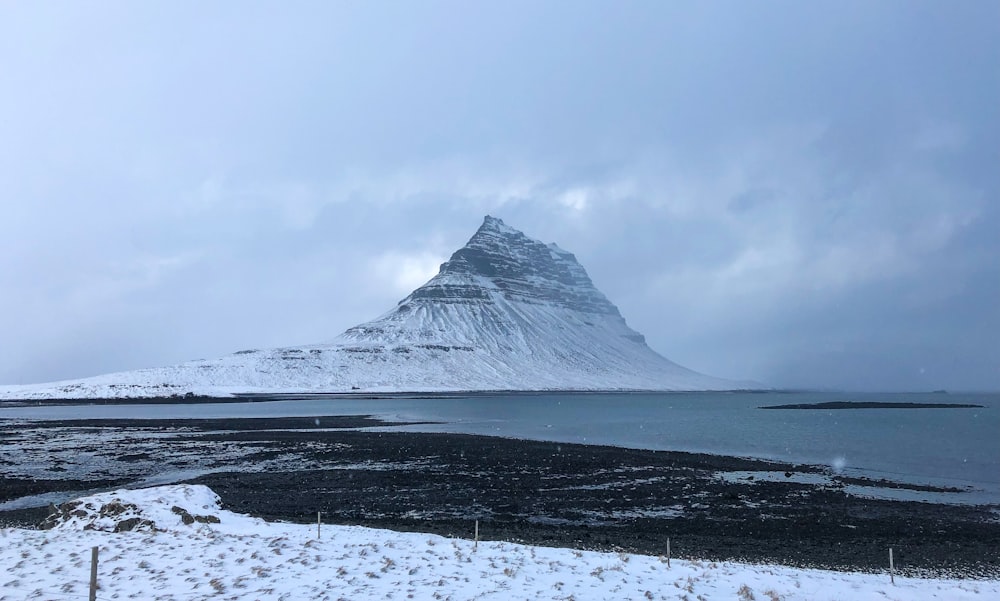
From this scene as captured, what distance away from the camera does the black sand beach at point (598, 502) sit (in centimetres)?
2153

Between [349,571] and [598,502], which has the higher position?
[349,571]

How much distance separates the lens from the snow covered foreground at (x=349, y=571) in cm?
1297

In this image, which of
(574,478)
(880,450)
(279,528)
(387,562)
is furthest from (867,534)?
(880,450)

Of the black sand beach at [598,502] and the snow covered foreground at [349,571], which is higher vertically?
the snow covered foreground at [349,571]

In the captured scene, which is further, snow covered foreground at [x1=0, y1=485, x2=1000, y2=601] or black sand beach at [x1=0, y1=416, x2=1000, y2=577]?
black sand beach at [x1=0, y1=416, x2=1000, y2=577]

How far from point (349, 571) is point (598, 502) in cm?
1762

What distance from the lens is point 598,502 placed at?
97.0ft

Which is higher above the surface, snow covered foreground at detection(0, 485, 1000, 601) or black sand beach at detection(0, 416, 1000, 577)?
snow covered foreground at detection(0, 485, 1000, 601)

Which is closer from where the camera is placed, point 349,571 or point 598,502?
point 349,571

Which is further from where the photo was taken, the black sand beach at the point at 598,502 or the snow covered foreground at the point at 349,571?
the black sand beach at the point at 598,502

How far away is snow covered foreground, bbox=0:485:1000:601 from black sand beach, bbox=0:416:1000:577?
3.82m

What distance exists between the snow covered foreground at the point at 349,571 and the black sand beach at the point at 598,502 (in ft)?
12.5

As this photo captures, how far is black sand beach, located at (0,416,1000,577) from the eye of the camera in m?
21.5

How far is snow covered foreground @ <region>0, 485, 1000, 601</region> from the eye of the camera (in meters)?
13.0
